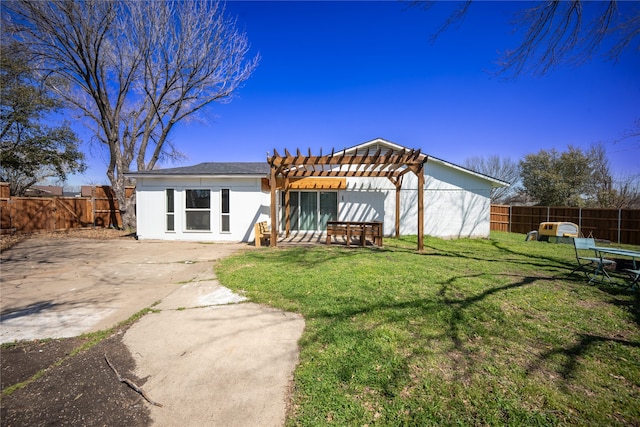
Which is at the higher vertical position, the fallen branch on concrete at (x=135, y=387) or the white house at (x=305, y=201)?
the white house at (x=305, y=201)

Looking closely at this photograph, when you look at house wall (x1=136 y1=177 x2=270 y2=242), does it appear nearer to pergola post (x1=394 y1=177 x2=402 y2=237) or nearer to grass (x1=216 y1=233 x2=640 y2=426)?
grass (x1=216 y1=233 x2=640 y2=426)

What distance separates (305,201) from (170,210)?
6.09 m

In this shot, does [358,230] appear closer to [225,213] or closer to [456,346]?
[225,213]

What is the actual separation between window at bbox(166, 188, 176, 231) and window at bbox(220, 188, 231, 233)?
7.04ft

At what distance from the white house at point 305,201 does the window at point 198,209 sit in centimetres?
4

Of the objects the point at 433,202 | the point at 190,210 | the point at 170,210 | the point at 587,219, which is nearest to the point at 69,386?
the point at 190,210

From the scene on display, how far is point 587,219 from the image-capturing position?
1438 cm

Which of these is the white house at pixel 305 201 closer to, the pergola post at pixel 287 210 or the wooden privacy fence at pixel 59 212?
the pergola post at pixel 287 210

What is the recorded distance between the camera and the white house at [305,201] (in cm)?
1120

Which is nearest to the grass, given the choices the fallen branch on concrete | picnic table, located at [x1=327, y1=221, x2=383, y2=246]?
the fallen branch on concrete

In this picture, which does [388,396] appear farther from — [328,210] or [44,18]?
[44,18]

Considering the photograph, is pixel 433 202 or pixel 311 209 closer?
pixel 433 202

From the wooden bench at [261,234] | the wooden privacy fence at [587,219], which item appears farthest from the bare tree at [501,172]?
the wooden bench at [261,234]

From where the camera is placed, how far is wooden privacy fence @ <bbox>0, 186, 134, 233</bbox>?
1201 cm
